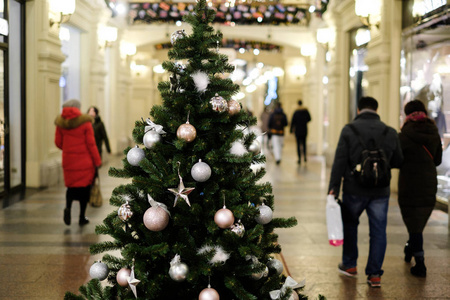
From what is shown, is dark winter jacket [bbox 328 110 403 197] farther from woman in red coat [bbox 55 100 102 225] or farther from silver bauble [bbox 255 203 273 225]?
woman in red coat [bbox 55 100 102 225]

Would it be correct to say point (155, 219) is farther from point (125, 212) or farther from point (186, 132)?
point (186, 132)

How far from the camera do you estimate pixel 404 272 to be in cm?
523

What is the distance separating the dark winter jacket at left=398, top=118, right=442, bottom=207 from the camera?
5.21 metres

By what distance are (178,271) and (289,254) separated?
10.4ft

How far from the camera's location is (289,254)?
19.1 ft

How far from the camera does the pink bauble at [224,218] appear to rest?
110 inches

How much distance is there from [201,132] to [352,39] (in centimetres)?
1180

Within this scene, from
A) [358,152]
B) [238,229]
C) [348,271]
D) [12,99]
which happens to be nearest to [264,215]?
[238,229]

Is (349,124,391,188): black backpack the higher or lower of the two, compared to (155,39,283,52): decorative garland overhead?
lower

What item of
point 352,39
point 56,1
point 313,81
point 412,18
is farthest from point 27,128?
point 313,81

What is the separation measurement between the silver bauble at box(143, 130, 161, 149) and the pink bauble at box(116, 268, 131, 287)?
2.07 ft

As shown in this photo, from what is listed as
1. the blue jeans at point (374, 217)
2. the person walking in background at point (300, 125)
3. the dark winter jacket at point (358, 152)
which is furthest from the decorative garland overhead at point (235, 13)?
the blue jeans at point (374, 217)

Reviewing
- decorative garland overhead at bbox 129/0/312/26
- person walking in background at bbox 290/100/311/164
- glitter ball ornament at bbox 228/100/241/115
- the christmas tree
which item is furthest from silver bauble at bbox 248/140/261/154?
decorative garland overhead at bbox 129/0/312/26

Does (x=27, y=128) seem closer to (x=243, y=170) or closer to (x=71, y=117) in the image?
(x=71, y=117)
